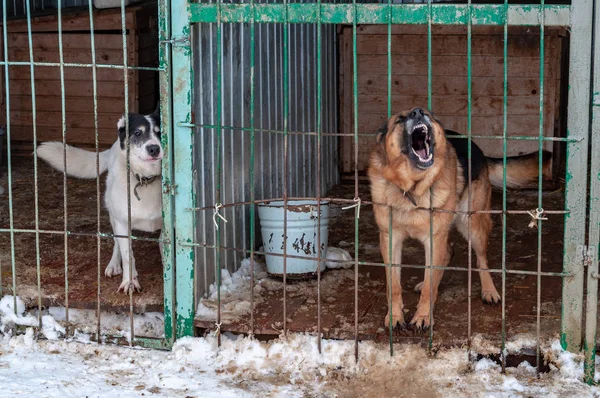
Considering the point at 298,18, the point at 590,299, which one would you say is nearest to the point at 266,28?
the point at 298,18

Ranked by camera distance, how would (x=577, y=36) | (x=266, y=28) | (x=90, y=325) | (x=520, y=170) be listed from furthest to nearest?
1. (x=266, y=28)
2. (x=520, y=170)
3. (x=90, y=325)
4. (x=577, y=36)

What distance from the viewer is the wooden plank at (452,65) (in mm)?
8844

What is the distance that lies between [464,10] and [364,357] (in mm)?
2026

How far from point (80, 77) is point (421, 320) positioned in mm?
6113

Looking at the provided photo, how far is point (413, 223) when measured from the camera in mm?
5324

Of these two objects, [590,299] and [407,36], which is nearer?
[590,299]

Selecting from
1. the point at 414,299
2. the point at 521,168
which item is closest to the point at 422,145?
the point at 521,168

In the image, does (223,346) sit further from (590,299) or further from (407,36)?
(407,36)

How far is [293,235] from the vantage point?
19.9 feet

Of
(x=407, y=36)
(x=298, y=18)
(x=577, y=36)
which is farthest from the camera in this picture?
(x=407, y=36)

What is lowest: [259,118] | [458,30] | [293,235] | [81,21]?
[293,235]

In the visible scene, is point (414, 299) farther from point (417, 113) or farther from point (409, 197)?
point (417, 113)

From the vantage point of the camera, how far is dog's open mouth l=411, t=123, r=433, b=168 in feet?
16.6

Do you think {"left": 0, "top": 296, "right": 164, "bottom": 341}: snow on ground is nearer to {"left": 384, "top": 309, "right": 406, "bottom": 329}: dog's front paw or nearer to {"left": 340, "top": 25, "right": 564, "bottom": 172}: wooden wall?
{"left": 384, "top": 309, "right": 406, "bottom": 329}: dog's front paw
